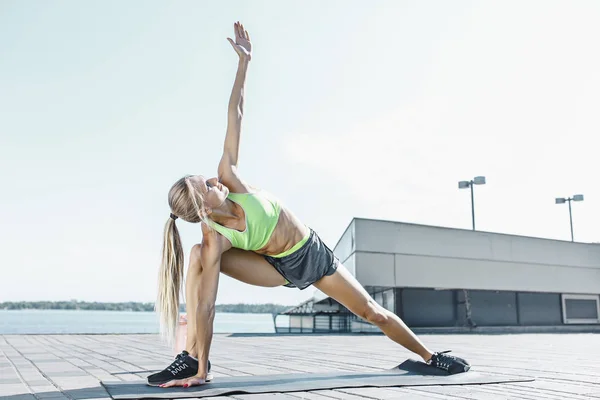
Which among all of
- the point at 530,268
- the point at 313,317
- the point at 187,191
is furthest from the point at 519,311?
the point at 187,191

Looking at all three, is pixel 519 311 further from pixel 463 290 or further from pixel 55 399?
pixel 55 399

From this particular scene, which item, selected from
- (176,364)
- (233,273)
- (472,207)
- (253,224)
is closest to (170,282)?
(233,273)

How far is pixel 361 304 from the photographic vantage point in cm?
386

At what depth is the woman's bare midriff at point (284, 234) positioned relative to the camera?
3.59m

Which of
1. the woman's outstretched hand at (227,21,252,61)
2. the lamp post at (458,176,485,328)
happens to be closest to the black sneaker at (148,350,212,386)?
the woman's outstretched hand at (227,21,252,61)

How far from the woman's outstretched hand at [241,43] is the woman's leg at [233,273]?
1.29m

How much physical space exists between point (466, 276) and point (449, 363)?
13620mm

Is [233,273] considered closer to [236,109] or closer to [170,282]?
[170,282]

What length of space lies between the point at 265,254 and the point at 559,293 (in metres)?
18.0

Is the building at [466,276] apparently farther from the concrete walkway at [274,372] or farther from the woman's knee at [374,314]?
the woman's knee at [374,314]

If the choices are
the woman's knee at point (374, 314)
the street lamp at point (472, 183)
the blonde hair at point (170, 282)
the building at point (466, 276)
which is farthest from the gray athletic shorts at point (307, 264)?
the street lamp at point (472, 183)

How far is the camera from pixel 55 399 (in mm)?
2824

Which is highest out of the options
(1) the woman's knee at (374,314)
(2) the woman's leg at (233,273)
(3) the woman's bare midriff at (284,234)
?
(3) the woman's bare midriff at (284,234)

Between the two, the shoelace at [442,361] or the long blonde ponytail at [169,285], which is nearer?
the long blonde ponytail at [169,285]
